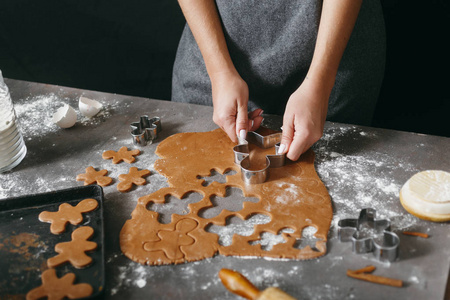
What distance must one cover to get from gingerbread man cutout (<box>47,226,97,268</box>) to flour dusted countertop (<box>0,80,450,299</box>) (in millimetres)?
49

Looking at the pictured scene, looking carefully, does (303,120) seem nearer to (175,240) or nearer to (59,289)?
(175,240)

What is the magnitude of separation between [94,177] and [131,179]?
0.40 feet

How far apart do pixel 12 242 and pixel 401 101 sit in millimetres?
1994

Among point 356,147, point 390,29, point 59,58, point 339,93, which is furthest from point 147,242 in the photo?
point 59,58

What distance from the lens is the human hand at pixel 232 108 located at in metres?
1.36

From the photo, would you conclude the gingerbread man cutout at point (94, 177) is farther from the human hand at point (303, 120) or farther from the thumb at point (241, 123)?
the human hand at point (303, 120)

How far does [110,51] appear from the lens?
276cm

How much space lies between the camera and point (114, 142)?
1438 millimetres

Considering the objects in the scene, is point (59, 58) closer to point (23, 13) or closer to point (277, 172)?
point (23, 13)

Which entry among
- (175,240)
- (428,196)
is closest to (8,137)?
(175,240)

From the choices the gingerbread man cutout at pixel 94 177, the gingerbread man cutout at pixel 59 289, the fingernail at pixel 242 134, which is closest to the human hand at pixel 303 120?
the fingernail at pixel 242 134

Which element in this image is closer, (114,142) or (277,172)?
(277,172)

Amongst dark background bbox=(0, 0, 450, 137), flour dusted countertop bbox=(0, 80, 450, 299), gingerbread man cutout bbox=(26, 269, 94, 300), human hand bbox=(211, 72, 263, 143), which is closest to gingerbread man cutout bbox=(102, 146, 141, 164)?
flour dusted countertop bbox=(0, 80, 450, 299)

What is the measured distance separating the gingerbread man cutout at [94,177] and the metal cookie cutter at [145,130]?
18 centimetres
